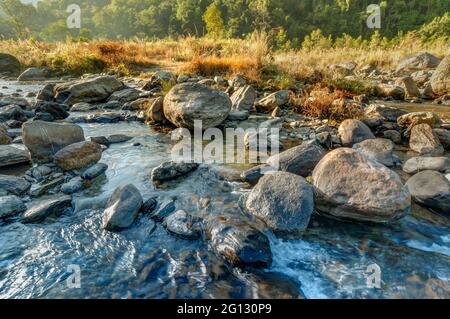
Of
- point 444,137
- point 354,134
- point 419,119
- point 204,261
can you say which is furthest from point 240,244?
point 419,119

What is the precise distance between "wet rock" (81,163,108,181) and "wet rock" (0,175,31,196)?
0.63 metres

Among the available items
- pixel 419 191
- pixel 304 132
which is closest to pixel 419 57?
pixel 304 132

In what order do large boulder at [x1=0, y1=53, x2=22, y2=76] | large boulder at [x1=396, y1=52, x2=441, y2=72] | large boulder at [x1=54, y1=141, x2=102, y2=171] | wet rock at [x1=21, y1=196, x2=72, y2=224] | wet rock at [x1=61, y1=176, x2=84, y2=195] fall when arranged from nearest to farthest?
wet rock at [x1=21, y1=196, x2=72, y2=224]
wet rock at [x1=61, y1=176, x2=84, y2=195]
large boulder at [x1=54, y1=141, x2=102, y2=171]
large boulder at [x1=396, y1=52, x2=441, y2=72]
large boulder at [x1=0, y1=53, x2=22, y2=76]

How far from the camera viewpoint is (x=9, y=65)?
1273 cm

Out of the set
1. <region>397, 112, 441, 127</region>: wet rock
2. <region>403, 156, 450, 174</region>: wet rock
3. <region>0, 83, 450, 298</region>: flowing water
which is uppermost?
<region>397, 112, 441, 127</region>: wet rock

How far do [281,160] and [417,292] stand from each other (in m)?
1.99

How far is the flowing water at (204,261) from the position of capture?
87.4 inches

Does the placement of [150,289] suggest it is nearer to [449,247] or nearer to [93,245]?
[93,245]

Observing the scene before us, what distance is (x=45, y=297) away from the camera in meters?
2.16

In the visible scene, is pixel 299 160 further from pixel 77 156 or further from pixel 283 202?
pixel 77 156

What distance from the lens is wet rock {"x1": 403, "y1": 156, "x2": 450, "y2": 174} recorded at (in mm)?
3826

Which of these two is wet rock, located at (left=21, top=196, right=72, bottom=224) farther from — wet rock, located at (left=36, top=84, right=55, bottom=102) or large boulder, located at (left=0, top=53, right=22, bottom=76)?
large boulder, located at (left=0, top=53, right=22, bottom=76)

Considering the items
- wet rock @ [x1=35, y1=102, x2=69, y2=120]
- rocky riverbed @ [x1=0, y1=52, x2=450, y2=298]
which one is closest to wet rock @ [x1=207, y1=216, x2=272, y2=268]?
rocky riverbed @ [x1=0, y1=52, x2=450, y2=298]

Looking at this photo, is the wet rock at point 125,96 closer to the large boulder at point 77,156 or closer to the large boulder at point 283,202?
the large boulder at point 77,156
